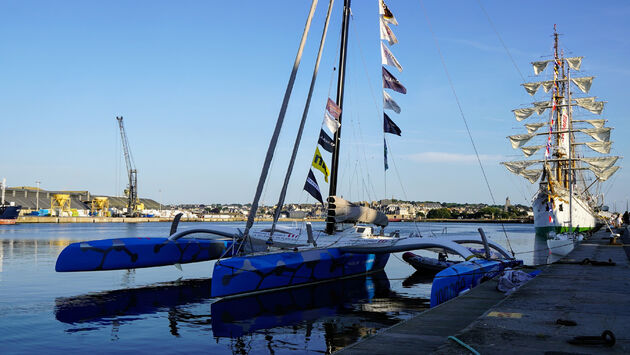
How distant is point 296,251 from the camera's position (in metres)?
15.6

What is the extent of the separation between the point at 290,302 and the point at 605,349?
952 centimetres

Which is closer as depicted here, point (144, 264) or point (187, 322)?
point (187, 322)

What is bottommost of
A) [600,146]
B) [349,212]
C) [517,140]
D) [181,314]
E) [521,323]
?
[181,314]

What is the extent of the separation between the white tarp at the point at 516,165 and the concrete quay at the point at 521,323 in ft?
188

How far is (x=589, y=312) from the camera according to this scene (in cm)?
798

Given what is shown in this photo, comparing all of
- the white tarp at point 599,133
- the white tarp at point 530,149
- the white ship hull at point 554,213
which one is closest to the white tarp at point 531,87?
the white tarp at point 530,149

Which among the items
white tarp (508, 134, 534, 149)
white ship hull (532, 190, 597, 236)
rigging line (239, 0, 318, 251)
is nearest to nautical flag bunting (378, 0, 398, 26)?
rigging line (239, 0, 318, 251)

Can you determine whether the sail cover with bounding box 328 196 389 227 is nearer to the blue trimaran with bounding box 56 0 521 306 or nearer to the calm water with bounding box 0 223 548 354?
the blue trimaran with bounding box 56 0 521 306

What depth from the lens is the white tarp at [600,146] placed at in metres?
67.6

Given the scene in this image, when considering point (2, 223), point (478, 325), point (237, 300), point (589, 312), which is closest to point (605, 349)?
point (478, 325)

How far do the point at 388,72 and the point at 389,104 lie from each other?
1261mm

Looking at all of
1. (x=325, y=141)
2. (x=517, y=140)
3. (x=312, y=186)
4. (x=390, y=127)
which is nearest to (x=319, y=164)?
(x=312, y=186)

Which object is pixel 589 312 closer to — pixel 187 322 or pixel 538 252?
pixel 187 322

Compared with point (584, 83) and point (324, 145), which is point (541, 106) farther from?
point (324, 145)
